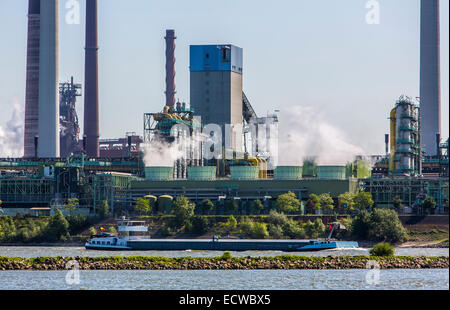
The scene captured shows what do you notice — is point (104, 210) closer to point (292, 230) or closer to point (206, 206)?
point (206, 206)

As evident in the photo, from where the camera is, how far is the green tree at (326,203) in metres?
164

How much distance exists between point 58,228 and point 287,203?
110 feet

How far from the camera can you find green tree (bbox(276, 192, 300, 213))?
536ft

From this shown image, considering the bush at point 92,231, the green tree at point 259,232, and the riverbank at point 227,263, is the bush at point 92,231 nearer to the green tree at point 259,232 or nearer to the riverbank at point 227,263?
the green tree at point 259,232

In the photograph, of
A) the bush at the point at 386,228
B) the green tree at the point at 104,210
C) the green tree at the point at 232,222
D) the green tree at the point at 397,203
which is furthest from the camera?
the green tree at the point at 104,210

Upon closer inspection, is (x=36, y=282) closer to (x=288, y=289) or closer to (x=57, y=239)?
(x=288, y=289)

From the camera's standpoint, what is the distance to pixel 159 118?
18950cm

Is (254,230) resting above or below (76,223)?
below

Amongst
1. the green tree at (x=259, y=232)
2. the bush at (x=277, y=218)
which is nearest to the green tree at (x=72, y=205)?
the bush at (x=277, y=218)

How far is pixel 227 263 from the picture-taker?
333 ft

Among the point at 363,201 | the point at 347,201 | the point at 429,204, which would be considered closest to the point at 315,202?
the point at 347,201

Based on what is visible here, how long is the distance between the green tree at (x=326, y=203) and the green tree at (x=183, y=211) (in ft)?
63.3
